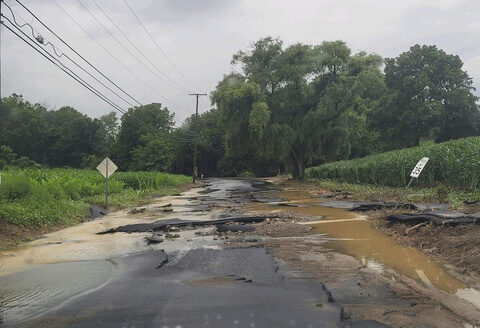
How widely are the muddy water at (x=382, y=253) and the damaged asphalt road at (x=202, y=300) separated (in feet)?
5.88

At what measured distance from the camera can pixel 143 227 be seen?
11914 mm

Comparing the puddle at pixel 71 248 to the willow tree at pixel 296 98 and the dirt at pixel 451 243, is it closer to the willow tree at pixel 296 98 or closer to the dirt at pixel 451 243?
the dirt at pixel 451 243

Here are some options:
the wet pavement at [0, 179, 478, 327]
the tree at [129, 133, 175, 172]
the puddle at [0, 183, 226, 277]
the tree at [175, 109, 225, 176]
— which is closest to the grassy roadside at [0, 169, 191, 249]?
the puddle at [0, 183, 226, 277]

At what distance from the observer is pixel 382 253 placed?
7992 mm

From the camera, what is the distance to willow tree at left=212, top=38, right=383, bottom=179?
36844 mm

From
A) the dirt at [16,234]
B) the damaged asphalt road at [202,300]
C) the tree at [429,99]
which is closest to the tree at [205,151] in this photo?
the tree at [429,99]

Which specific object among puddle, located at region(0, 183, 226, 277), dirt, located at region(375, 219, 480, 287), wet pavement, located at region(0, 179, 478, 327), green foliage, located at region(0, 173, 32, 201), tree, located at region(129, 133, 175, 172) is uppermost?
tree, located at region(129, 133, 175, 172)

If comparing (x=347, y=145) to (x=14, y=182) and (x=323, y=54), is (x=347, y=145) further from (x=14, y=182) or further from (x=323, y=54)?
(x=14, y=182)

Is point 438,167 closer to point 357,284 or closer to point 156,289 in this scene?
point 357,284

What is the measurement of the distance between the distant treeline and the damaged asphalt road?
2961cm

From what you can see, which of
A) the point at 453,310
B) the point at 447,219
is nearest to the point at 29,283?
the point at 453,310

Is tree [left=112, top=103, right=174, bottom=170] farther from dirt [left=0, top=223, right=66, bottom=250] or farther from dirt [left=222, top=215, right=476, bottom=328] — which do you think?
dirt [left=222, top=215, right=476, bottom=328]

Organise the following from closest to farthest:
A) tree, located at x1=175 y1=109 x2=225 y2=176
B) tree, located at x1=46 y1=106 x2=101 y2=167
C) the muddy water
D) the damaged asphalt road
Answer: the damaged asphalt road < the muddy water < tree, located at x1=175 y1=109 x2=225 y2=176 < tree, located at x1=46 y1=106 x2=101 y2=167

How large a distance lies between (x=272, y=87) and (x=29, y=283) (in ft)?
117
